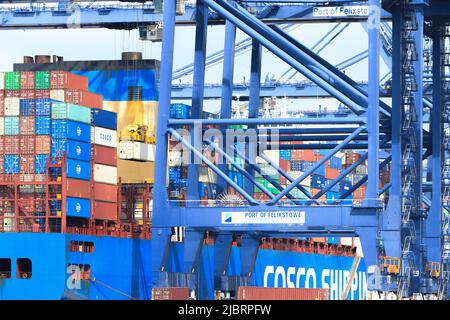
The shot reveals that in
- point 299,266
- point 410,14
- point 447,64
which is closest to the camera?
point 410,14

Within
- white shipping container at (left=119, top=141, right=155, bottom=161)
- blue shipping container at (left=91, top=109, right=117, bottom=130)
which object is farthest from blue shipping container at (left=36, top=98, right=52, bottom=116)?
white shipping container at (left=119, top=141, right=155, bottom=161)

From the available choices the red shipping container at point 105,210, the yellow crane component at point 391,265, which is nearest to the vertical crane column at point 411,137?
the yellow crane component at point 391,265

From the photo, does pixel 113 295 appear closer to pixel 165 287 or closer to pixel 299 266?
pixel 165 287

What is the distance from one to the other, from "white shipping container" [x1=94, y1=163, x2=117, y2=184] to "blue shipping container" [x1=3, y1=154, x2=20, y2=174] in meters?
2.43

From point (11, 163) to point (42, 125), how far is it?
135cm

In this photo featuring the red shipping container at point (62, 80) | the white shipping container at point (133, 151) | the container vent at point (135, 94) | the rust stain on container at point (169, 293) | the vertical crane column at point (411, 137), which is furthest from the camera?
the container vent at point (135, 94)

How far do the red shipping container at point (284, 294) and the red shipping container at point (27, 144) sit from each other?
7.06 meters

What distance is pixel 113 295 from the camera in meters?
43.7

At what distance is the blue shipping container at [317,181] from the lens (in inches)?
2395

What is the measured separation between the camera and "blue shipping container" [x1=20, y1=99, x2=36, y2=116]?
4112 cm

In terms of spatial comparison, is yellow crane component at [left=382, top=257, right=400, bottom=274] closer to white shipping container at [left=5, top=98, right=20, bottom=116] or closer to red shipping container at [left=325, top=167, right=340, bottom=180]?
white shipping container at [left=5, top=98, right=20, bottom=116]

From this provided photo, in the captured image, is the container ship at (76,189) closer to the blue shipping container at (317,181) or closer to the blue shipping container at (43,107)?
the blue shipping container at (43,107)
